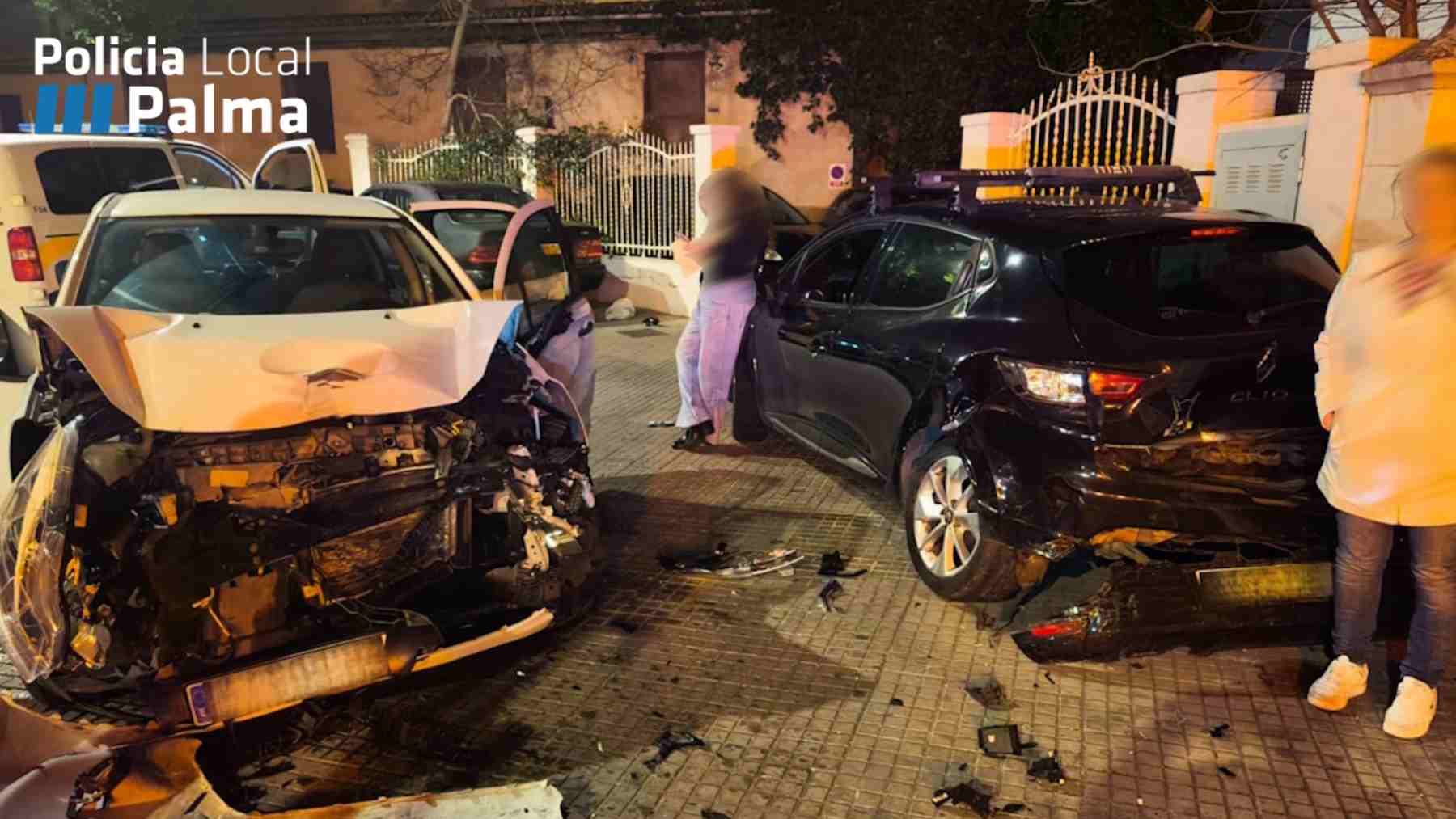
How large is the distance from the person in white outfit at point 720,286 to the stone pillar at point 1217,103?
3.81m

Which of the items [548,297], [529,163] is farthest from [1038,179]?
[529,163]

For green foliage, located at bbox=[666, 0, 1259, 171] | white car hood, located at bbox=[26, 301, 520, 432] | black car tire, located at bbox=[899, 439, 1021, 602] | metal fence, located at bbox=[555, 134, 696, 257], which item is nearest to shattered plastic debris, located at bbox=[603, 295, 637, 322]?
metal fence, located at bbox=[555, 134, 696, 257]

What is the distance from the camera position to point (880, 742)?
3416 mm

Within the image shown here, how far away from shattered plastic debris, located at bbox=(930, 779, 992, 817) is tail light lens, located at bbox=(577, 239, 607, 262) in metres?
9.82

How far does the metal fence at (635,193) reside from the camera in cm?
1291

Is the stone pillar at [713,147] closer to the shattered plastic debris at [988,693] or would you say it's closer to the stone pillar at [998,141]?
the stone pillar at [998,141]

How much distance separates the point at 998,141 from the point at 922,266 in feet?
17.1

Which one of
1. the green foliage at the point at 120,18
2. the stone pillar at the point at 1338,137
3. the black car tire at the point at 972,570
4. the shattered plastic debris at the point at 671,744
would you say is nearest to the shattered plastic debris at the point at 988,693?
the black car tire at the point at 972,570

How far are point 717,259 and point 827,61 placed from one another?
12.1 m

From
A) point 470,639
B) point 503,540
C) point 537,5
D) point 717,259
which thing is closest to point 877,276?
point 717,259

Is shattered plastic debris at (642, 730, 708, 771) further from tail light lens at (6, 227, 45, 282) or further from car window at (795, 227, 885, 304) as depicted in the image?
tail light lens at (6, 227, 45, 282)

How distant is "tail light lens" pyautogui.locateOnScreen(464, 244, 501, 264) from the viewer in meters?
10.2

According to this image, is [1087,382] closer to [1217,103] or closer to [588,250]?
[1217,103]

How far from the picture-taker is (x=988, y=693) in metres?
3.71
